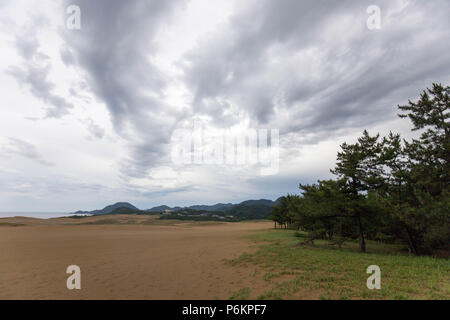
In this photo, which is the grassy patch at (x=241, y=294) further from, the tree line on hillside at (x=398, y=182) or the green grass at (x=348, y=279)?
the tree line on hillside at (x=398, y=182)

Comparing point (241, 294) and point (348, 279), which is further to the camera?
point (348, 279)

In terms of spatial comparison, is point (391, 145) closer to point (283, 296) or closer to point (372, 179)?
point (372, 179)

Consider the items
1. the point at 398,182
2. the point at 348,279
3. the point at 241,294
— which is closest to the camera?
the point at 241,294

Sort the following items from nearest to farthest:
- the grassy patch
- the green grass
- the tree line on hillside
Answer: the green grass, the grassy patch, the tree line on hillside

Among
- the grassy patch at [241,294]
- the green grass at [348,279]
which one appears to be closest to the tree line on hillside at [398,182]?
the green grass at [348,279]

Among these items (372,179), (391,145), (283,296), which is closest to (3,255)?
(283,296)

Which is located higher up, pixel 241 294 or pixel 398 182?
pixel 398 182

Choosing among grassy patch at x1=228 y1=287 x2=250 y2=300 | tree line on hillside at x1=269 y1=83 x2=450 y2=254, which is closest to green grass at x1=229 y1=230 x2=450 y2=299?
grassy patch at x1=228 y1=287 x2=250 y2=300

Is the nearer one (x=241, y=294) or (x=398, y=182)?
(x=241, y=294)

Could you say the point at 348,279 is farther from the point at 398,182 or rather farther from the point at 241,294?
the point at 398,182

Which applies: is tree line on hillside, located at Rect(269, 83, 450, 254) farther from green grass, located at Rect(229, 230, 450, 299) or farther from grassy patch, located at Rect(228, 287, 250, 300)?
grassy patch, located at Rect(228, 287, 250, 300)

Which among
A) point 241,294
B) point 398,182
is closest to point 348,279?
point 241,294

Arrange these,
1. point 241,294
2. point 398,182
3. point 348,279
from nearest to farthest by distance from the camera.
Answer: point 241,294 → point 348,279 → point 398,182

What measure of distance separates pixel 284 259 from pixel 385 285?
5927 mm
